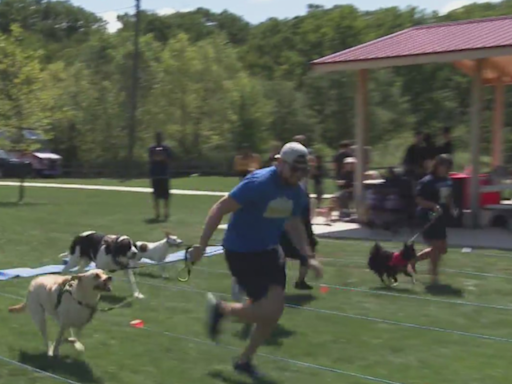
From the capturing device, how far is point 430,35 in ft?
54.5

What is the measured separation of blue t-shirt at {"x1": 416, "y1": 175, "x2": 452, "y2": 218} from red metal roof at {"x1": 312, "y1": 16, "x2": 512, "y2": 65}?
519cm

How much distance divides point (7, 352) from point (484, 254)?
781cm

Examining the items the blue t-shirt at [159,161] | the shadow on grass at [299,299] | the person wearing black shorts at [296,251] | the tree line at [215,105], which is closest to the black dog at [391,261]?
the person wearing black shorts at [296,251]

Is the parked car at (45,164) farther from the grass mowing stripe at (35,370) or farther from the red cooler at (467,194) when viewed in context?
the grass mowing stripe at (35,370)

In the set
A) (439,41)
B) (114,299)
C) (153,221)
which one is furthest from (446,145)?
(114,299)

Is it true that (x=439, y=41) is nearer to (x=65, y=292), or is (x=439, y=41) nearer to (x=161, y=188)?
(x=161, y=188)

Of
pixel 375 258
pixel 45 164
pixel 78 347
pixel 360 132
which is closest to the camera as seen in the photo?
pixel 78 347

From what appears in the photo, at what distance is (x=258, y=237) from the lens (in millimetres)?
6051

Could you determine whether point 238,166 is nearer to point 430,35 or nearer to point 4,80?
point 430,35

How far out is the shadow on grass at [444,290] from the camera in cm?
945

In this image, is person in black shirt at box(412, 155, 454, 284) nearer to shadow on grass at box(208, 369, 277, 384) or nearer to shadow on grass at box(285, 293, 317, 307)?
shadow on grass at box(285, 293, 317, 307)

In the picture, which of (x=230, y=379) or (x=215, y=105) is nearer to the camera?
(x=230, y=379)

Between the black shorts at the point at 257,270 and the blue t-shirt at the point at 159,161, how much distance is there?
11.6 metres

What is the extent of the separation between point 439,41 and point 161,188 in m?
6.45
